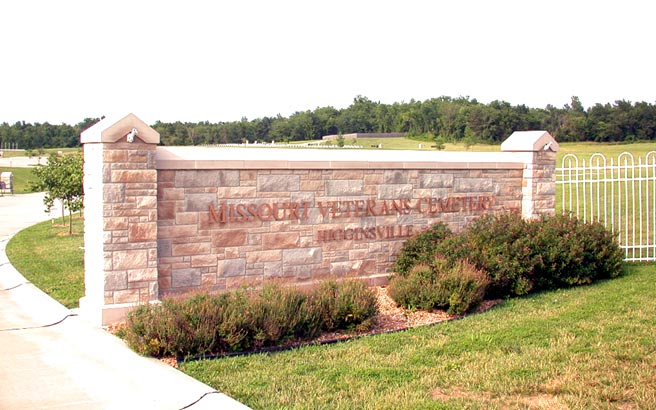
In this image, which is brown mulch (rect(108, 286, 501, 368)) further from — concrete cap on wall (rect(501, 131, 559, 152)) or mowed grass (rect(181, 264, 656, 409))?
concrete cap on wall (rect(501, 131, 559, 152))

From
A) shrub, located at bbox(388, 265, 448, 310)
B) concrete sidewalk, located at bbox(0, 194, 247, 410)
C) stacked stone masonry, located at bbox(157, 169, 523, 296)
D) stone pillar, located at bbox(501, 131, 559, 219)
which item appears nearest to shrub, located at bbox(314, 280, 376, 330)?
shrub, located at bbox(388, 265, 448, 310)

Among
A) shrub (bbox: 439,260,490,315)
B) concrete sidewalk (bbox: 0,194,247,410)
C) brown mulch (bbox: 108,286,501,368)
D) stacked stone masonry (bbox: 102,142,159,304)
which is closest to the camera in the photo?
concrete sidewalk (bbox: 0,194,247,410)

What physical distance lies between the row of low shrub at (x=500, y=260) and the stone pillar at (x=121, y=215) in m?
3.41

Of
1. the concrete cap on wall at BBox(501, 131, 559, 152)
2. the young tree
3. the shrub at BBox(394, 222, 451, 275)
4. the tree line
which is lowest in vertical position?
the shrub at BBox(394, 222, 451, 275)

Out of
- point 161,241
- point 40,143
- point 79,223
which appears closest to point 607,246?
point 161,241

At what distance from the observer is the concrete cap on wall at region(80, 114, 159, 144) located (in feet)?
29.0

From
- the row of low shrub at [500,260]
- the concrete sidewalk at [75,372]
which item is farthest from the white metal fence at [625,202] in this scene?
the concrete sidewalk at [75,372]

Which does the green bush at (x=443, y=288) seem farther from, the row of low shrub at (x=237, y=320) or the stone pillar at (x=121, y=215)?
the stone pillar at (x=121, y=215)

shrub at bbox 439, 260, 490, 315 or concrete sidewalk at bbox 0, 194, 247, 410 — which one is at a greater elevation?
shrub at bbox 439, 260, 490, 315

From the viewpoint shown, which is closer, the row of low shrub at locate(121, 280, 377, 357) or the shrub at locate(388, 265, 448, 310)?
the row of low shrub at locate(121, 280, 377, 357)

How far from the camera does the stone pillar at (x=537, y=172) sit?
42.8 ft

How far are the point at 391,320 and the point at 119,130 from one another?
4209 mm

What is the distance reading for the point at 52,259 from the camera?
14.4 meters

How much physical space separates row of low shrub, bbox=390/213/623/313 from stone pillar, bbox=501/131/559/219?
1.02m
